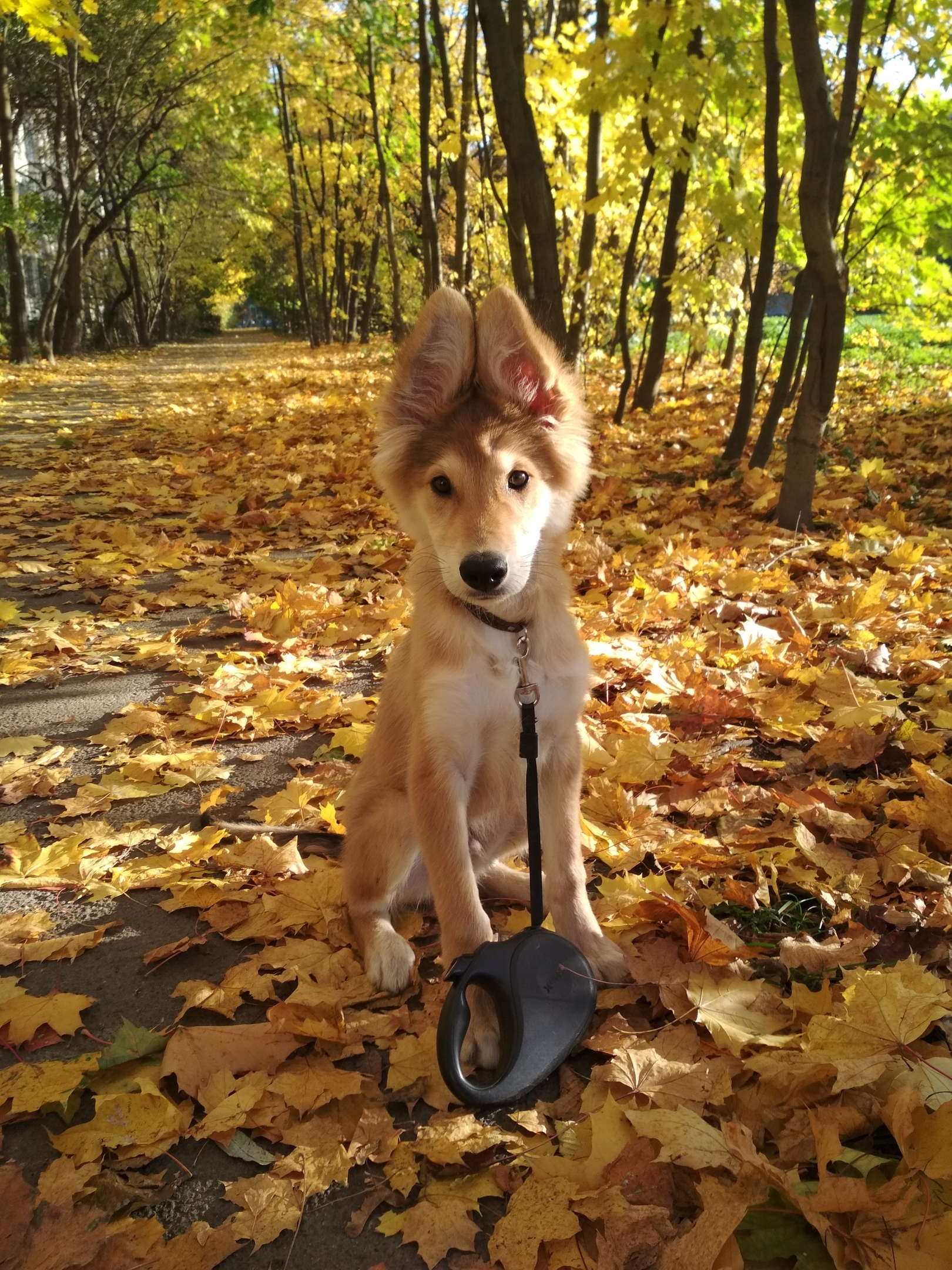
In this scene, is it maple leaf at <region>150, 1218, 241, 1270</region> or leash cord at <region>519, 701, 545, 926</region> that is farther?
leash cord at <region>519, 701, 545, 926</region>

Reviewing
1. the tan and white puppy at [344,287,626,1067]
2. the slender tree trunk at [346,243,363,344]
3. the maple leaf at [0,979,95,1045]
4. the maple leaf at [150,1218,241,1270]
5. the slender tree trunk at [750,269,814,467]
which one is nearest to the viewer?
the maple leaf at [150,1218,241,1270]

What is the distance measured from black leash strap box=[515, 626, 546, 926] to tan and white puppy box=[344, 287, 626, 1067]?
0.08 metres

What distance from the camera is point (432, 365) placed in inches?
108

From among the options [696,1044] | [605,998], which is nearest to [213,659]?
[605,998]

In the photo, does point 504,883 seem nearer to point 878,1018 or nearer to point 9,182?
point 878,1018

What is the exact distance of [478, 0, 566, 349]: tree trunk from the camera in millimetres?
6805

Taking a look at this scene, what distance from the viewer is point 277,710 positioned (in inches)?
171

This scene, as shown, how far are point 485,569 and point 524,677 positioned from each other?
1.26ft

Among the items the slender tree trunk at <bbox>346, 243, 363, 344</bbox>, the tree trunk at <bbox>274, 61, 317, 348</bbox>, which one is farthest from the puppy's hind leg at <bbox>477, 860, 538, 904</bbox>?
the slender tree trunk at <bbox>346, 243, 363, 344</bbox>

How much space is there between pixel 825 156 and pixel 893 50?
11.9ft

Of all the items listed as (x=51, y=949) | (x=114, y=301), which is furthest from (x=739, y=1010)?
(x=114, y=301)

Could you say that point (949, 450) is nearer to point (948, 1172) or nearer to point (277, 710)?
point (277, 710)

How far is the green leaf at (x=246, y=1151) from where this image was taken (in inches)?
77.4

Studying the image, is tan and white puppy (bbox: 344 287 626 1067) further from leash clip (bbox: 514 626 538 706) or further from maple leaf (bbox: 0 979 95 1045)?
maple leaf (bbox: 0 979 95 1045)
